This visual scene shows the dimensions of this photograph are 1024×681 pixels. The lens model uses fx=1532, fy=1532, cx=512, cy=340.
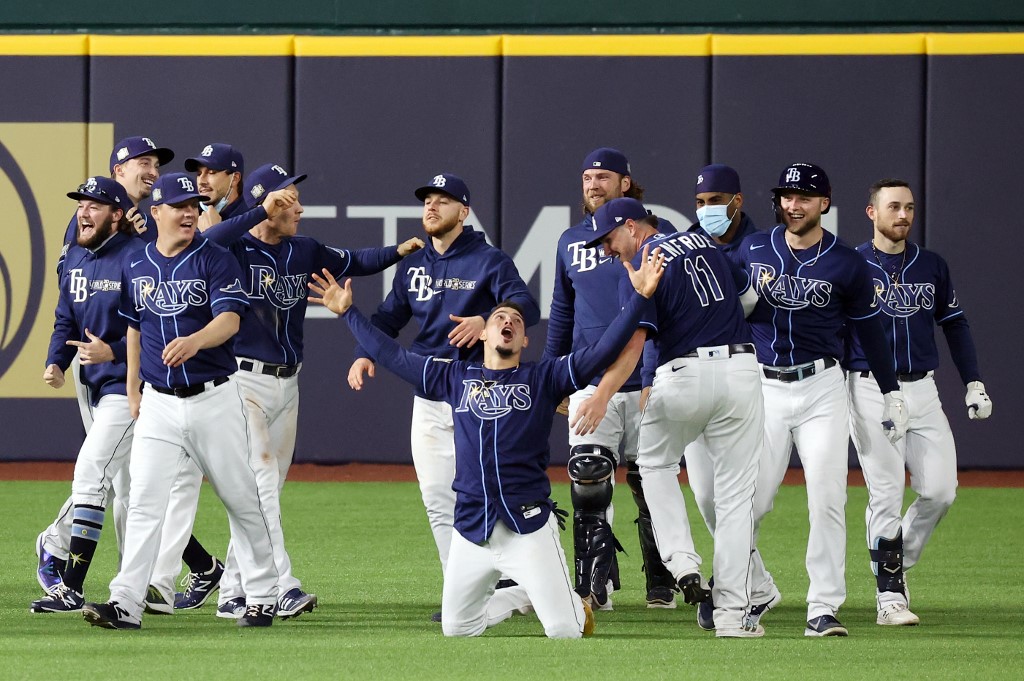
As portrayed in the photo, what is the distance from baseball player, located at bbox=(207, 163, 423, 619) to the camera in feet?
22.2

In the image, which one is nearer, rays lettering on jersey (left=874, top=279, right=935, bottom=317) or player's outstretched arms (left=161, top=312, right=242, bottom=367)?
player's outstretched arms (left=161, top=312, right=242, bottom=367)

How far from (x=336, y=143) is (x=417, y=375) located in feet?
21.4

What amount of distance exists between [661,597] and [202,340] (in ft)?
8.11

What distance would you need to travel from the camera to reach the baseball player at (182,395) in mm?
6078

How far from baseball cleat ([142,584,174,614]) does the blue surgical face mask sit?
2.95 m

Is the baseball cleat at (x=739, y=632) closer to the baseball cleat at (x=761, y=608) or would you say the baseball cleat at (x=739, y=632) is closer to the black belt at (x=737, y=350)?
the baseball cleat at (x=761, y=608)

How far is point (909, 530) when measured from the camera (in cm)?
705

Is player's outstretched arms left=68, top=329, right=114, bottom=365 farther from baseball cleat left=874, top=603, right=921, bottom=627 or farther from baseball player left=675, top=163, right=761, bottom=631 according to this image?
baseball cleat left=874, top=603, right=921, bottom=627

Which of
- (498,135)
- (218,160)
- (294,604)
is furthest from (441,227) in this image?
(498,135)

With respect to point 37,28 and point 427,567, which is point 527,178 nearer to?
point 37,28

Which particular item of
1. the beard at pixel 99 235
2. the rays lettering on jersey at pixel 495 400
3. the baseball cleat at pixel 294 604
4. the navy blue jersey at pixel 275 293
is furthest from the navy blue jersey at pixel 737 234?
the beard at pixel 99 235

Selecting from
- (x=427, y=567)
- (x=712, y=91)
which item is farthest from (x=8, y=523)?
(x=712, y=91)

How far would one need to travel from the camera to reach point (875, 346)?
21.0ft

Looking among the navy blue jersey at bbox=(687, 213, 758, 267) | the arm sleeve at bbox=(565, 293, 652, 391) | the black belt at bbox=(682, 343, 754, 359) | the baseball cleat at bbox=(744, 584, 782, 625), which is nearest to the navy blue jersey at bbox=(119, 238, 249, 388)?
the arm sleeve at bbox=(565, 293, 652, 391)
